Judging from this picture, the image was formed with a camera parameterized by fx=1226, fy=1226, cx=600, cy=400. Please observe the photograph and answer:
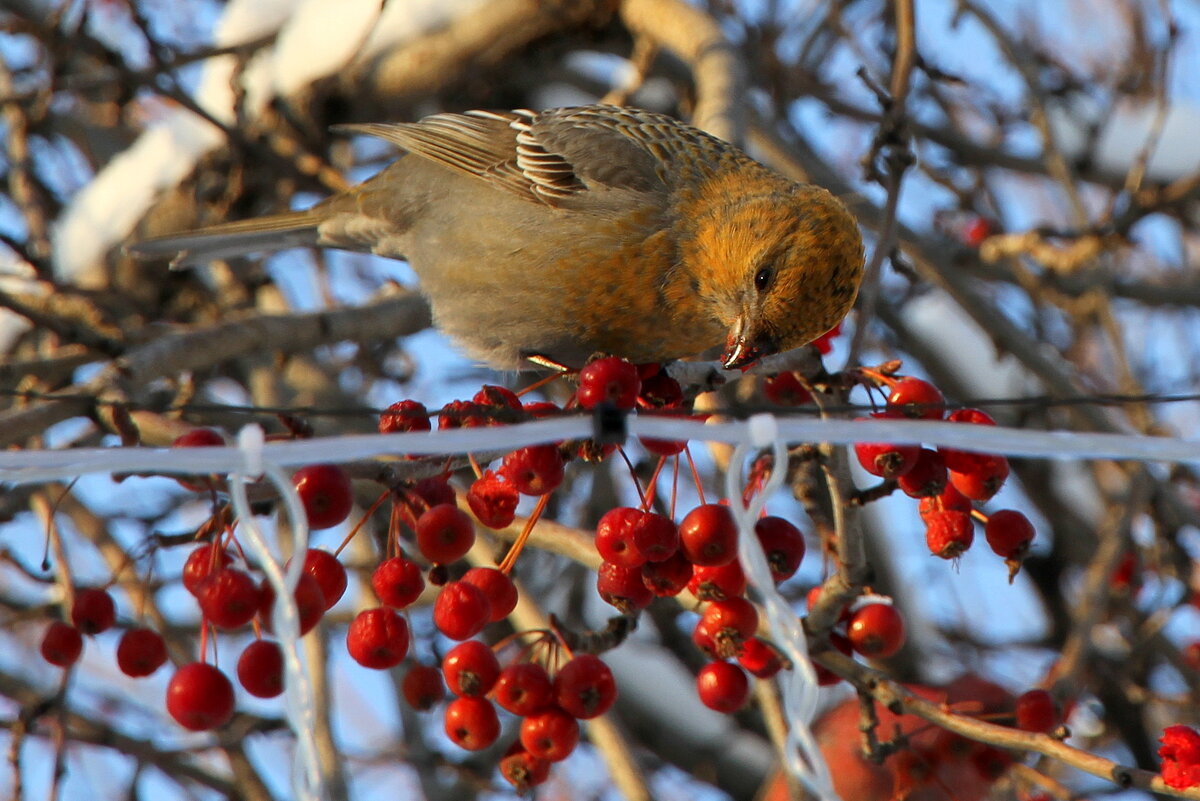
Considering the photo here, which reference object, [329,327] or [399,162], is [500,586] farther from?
[399,162]

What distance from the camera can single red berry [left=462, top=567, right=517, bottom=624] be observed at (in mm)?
2168

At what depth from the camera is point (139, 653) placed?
225 cm

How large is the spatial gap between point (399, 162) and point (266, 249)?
53cm

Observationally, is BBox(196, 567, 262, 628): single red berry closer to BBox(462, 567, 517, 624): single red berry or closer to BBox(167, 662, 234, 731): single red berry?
BBox(167, 662, 234, 731): single red berry

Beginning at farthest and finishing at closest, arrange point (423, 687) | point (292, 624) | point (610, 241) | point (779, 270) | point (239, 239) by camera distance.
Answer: point (239, 239), point (610, 241), point (779, 270), point (423, 687), point (292, 624)

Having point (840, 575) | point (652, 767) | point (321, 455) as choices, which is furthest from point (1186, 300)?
point (321, 455)

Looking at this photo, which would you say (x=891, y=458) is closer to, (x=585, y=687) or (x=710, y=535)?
(x=710, y=535)

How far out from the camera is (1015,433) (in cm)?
145

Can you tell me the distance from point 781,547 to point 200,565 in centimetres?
98

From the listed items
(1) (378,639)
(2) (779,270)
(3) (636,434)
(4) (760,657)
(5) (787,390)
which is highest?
(3) (636,434)

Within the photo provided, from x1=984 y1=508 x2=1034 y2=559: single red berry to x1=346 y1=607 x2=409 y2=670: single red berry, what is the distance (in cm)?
104

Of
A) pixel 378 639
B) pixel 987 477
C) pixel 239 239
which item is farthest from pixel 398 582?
pixel 239 239

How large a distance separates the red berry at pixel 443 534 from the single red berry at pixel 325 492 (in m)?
0.13

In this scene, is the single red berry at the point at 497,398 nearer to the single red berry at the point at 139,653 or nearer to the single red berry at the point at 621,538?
the single red berry at the point at 621,538
